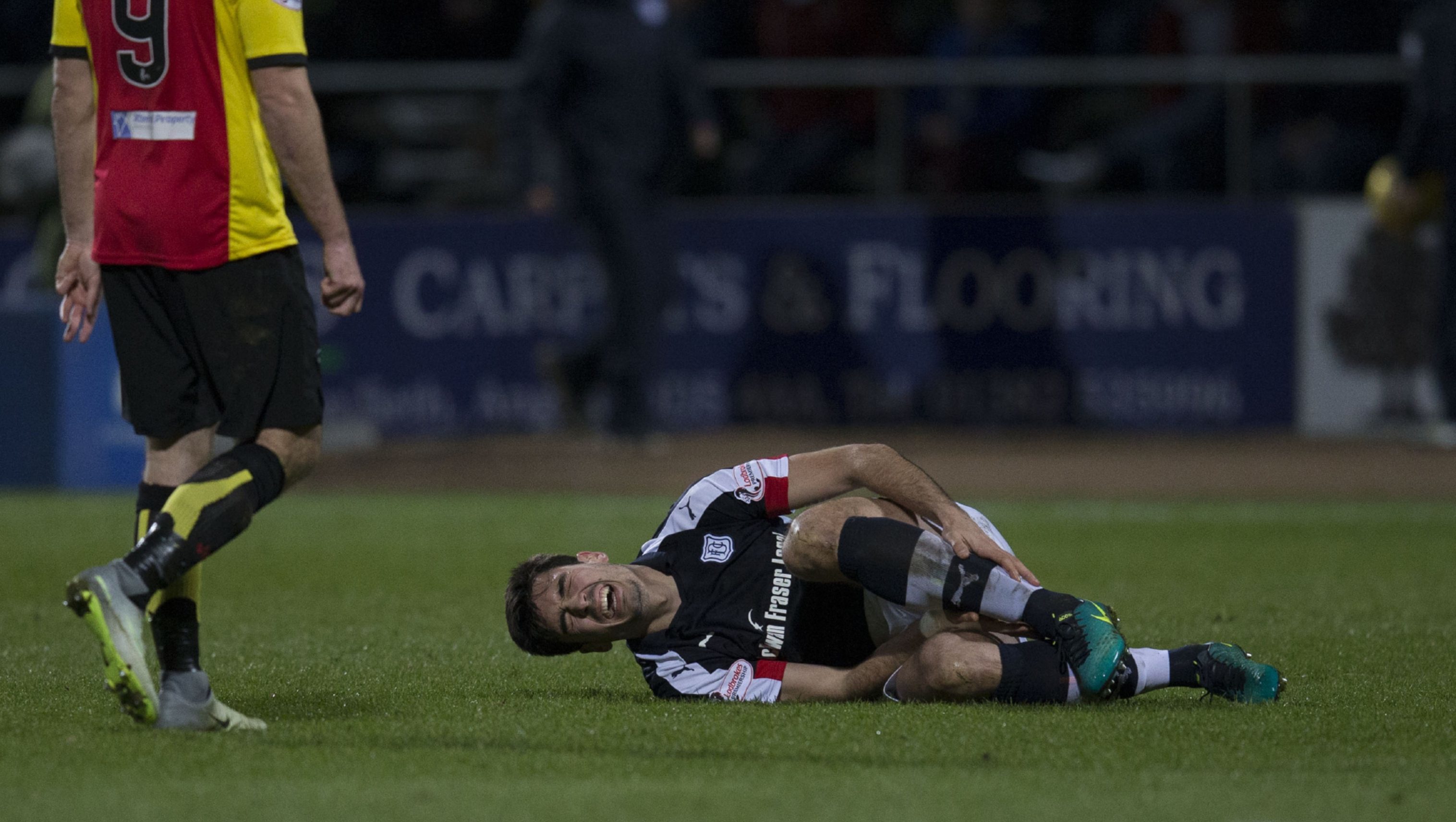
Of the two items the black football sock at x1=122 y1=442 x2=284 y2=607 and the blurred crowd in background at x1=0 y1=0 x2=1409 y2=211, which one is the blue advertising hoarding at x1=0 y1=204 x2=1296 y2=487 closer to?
the blurred crowd in background at x1=0 y1=0 x2=1409 y2=211

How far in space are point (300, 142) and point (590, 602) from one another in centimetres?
132

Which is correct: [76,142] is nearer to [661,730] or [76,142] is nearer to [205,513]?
[205,513]

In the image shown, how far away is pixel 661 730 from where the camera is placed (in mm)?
4582

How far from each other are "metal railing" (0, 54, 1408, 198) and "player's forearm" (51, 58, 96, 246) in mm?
8741

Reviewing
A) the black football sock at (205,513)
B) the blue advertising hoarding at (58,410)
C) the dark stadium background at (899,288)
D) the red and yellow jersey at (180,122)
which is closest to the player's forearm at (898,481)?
the black football sock at (205,513)

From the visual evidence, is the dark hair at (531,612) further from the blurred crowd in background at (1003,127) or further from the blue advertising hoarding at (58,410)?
the blurred crowd in background at (1003,127)

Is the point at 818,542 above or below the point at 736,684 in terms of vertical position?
above

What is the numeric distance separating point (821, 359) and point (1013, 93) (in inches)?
88.6

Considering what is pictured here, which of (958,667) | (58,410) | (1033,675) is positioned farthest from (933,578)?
(58,410)

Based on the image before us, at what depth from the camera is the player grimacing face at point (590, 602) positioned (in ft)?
15.9

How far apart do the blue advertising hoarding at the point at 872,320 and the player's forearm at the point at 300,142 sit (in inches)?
324

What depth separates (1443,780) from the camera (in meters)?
3.98

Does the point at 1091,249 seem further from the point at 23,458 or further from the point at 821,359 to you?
the point at 23,458

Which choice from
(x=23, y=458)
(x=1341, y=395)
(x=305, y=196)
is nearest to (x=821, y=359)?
(x=1341, y=395)
